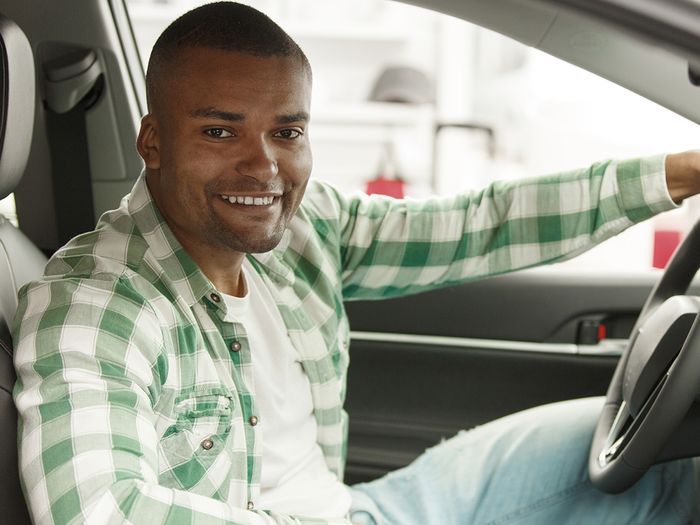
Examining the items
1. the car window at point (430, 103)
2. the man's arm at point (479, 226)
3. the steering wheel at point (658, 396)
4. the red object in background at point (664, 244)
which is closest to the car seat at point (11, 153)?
the man's arm at point (479, 226)

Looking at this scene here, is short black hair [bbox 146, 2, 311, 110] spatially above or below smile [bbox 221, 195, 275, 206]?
above

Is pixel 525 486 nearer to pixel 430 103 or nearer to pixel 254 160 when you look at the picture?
pixel 254 160

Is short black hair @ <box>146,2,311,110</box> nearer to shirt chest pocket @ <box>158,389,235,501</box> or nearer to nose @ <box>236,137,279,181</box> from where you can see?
nose @ <box>236,137,279,181</box>

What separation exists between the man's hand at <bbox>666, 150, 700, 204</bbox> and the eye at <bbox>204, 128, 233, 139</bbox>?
2.24ft

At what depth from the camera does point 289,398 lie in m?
1.36

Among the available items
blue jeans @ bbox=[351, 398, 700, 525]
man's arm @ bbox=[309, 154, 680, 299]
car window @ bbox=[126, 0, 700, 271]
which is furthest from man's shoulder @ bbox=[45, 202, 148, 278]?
car window @ bbox=[126, 0, 700, 271]

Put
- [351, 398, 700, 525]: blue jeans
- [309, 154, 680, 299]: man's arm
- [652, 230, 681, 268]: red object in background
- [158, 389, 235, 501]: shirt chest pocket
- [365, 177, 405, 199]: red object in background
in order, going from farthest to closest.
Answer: [365, 177, 405, 199]: red object in background < [652, 230, 681, 268]: red object in background < [309, 154, 680, 299]: man's arm < [351, 398, 700, 525]: blue jeans < [158, 389, 235, 501]: shirt chest pocket

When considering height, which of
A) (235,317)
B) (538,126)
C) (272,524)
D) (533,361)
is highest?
(235,317)

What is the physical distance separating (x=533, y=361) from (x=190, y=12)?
3.58 ft

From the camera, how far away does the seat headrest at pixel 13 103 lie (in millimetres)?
1230

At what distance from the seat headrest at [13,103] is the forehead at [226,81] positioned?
21cm

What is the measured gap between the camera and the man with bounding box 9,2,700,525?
981 millimetres

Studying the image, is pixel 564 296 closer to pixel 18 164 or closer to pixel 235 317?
pixel 235 317

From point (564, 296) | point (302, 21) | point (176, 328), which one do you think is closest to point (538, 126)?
point (302, 21)
